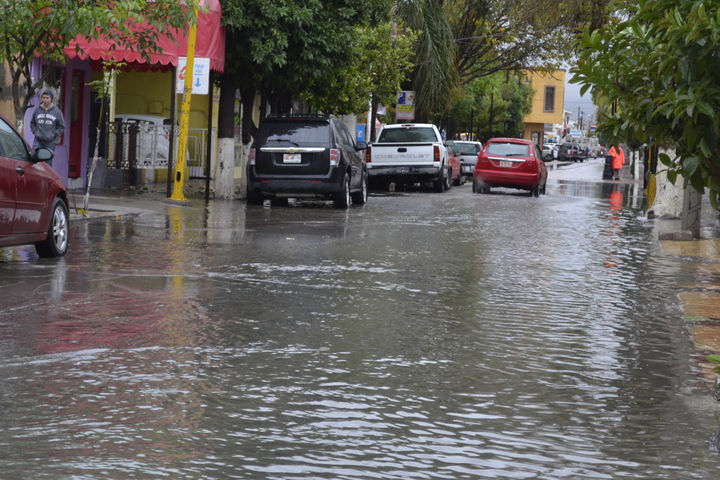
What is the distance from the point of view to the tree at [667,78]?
6074mm

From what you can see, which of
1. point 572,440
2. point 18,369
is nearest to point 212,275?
point 18,369

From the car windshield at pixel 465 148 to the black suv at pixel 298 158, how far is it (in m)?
26.7

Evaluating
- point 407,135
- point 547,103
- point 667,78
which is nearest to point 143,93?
point 407,135

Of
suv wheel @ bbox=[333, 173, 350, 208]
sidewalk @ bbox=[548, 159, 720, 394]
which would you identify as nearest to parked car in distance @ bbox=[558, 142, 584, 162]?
suv wheel @ bbox=[333, 173, 350, 208]

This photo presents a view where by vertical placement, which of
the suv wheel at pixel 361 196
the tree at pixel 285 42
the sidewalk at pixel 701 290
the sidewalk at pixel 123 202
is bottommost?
the sidewalk at pixel 701 290

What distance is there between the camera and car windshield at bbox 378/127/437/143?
34750 mm

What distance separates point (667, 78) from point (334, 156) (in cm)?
1703

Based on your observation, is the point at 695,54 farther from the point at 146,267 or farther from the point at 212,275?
the point at 146,267

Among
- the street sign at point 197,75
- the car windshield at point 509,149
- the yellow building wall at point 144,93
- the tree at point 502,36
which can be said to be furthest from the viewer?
the tree at point 502,36

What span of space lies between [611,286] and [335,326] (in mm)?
4310

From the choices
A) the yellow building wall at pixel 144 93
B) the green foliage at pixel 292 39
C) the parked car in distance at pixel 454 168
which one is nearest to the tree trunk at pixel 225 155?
the green foliage at pixel 292 39

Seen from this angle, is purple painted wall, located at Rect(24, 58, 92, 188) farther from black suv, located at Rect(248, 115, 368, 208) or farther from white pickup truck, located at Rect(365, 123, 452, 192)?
white pickup truck, located at Rect(365, 123, 452, 192)

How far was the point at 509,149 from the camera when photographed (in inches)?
1334

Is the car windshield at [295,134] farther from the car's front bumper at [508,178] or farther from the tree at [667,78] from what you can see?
the tree at [667,78]
